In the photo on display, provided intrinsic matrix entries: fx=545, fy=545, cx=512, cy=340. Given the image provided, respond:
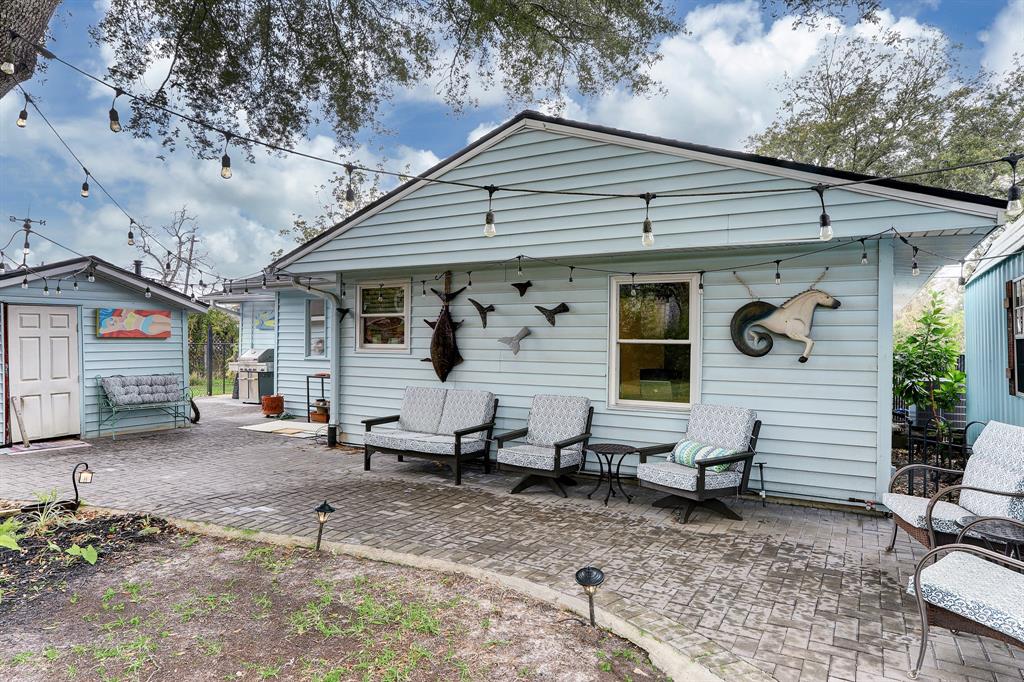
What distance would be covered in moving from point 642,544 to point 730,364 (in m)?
2.37

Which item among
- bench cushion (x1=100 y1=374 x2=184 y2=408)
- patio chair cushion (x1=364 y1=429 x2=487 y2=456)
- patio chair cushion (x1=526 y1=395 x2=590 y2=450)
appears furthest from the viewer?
bench cushion (x1=100 y1=374 x2=184 y2=408)

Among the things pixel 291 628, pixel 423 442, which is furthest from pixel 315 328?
pixel 291 628

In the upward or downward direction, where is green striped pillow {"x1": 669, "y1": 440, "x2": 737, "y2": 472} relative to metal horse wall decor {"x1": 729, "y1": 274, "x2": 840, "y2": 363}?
downward

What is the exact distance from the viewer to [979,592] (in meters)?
2.49

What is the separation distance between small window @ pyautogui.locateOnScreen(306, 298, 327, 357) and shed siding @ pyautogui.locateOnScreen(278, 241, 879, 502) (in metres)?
4.76

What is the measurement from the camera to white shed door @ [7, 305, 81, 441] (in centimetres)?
820

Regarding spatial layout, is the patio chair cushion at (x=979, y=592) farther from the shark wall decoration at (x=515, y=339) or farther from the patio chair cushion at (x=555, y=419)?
the shark wall decoration at (x=515, y=339)

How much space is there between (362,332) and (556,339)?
333cm

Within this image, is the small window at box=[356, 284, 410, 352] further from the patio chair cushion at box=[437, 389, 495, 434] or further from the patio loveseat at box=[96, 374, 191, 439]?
the patio loveseat at box=[96, 374, 191, 439]

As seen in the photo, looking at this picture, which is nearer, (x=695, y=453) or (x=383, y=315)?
(x=695, y=453)

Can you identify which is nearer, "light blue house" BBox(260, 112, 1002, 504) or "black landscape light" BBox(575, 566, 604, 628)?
"black landscape light" BBox(575, 566, 604, 628)

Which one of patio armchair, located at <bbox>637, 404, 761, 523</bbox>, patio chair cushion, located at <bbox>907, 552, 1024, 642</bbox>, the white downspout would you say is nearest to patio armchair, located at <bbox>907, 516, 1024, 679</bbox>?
patio chair cushion, located at <bbox>907, 552, 1024, 642</bbox>

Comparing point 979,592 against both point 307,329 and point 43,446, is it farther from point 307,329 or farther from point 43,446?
point 307,329

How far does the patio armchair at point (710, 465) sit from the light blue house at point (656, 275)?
0.46 meters
